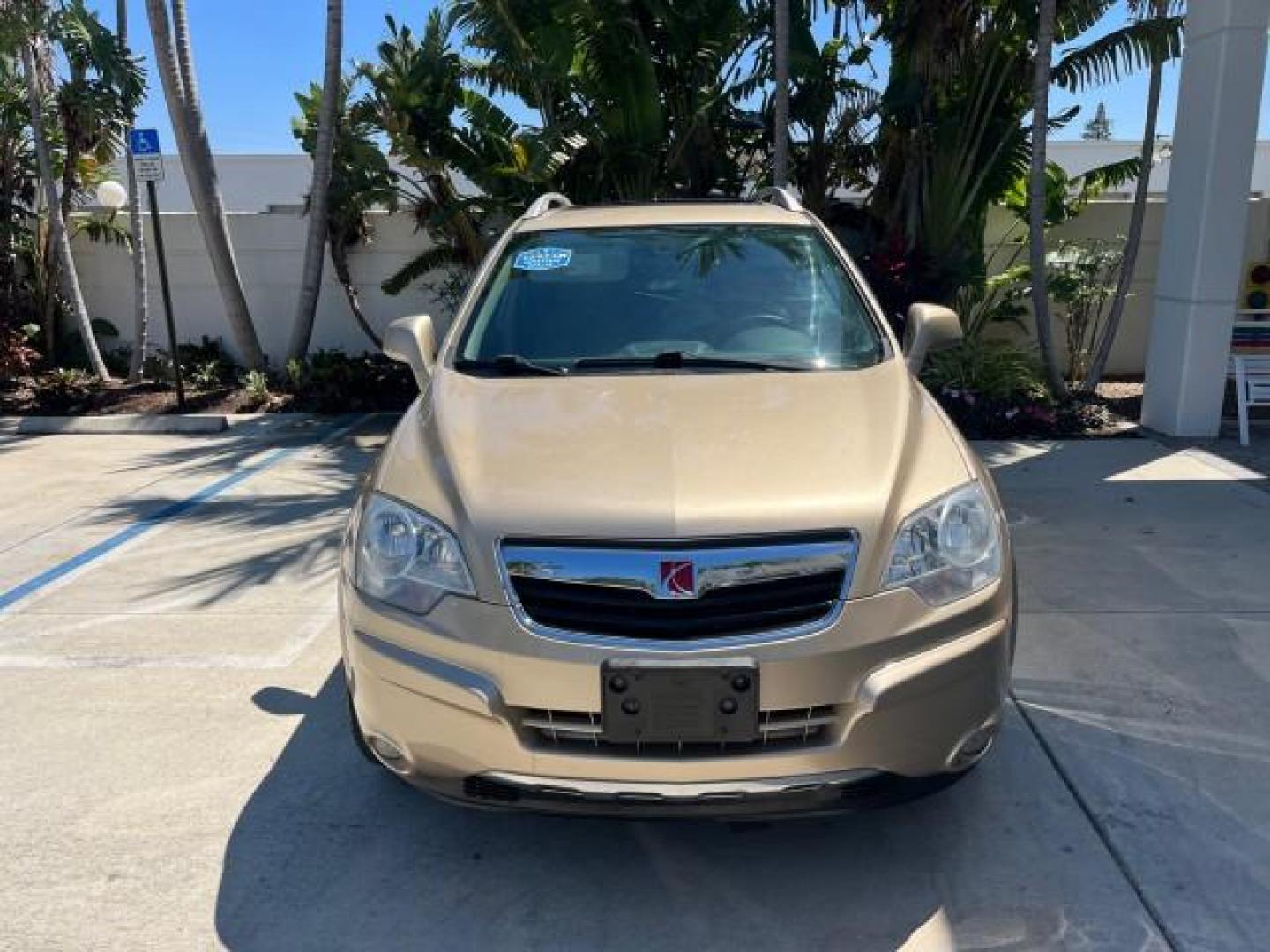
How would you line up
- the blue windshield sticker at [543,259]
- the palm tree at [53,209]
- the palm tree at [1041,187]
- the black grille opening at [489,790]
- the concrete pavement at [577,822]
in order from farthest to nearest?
1. the palm tree at [53,209]
2. the palm tree at [1041,187]
3. the blue windshield sticker at [543,259]
4. the concrete pavement at [577,822]
5. the black grille opening at [489,790]

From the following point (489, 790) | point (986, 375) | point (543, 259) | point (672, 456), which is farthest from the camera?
point (986, 375)

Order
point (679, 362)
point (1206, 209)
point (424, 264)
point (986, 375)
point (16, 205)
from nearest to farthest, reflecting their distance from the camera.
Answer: point (679, 362)
point (1206, 209)
point (986, 375)
point (424, 264)
point (16, 205)

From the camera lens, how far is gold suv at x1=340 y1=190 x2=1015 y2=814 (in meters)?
2.41

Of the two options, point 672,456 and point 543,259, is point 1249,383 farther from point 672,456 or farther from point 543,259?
point 672,456

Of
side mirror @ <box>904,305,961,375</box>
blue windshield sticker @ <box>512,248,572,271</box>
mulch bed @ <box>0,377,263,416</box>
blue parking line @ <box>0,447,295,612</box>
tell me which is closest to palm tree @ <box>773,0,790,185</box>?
blue parking line @ <box>0,447,295,612</box>

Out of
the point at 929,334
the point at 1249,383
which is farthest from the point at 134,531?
the point at 1249,383

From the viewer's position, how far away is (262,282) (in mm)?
11281

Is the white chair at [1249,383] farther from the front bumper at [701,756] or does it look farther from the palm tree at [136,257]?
the palm tree at [136,257]

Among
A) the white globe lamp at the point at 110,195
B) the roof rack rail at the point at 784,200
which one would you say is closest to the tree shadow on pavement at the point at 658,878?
the roof rack rail at the point at 784,200

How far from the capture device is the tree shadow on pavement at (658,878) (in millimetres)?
2602

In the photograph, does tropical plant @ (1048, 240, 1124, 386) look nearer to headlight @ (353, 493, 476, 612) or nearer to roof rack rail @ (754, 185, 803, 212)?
roof rack rail @ (754, 185, 803, 212)

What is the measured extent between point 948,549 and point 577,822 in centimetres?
138

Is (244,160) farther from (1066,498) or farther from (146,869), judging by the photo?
(146,869)

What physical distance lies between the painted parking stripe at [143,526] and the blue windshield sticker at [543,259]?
3162 mm
